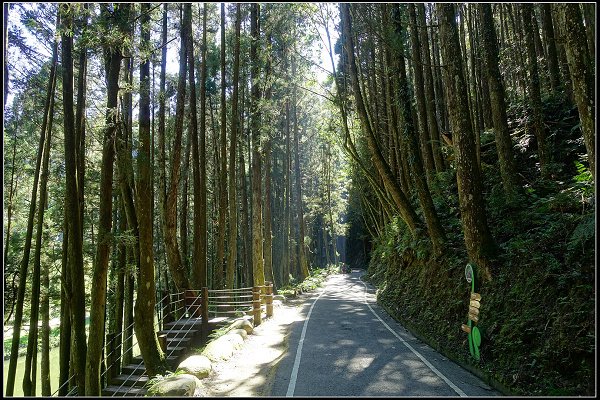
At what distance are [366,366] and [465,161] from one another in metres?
4.67

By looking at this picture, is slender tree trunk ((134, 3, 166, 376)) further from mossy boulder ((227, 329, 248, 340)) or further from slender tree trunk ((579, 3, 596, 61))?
slender tree trunk ((579, 3, 596, 61))

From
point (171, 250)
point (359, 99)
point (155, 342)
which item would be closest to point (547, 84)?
point (359, 99)

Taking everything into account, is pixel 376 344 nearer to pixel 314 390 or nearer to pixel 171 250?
pixel 314 390

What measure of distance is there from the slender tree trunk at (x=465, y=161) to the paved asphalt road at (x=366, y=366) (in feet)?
7.73

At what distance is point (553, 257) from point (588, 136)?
259 centimetres

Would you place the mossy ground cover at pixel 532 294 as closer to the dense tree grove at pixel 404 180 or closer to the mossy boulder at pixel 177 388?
the dense tree grove at pixel 404 180

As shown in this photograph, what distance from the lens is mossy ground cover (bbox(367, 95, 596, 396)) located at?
5.60 m

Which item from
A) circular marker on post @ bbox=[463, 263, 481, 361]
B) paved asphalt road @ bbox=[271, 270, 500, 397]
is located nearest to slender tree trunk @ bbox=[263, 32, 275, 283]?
paved asphalt road @ bbox=[271, 270, 500, 397]

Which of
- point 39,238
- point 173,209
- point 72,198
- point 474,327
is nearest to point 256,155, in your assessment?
point 173,209

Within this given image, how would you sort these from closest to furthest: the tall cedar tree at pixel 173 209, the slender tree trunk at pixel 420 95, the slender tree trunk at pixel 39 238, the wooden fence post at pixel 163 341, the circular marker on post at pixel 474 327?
the circular marker on post at pixel 474 327, the wooden fence post at pixel 163 341, the slender tree trunk at pixel 39 238, the slender tree trunk at pixel 420 95, the tall cedar tree at pixel 173 209

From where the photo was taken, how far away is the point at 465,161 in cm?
869

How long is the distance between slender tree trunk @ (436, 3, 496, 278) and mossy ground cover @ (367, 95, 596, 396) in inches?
16.7

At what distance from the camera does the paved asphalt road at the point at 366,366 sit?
5980 millimetres

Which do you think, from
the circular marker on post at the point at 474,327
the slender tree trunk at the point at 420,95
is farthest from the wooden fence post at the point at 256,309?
the slender tree trunk at the point at 420,95
